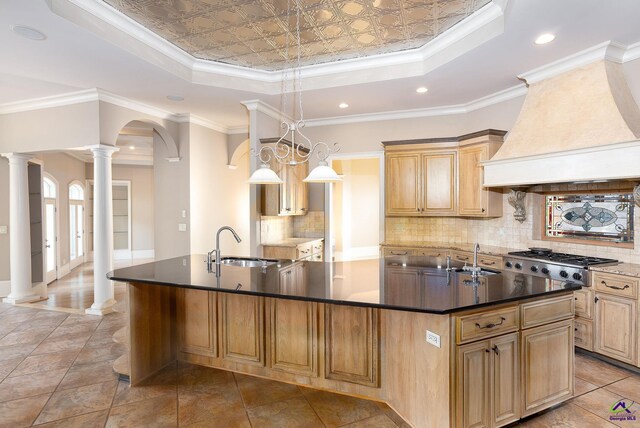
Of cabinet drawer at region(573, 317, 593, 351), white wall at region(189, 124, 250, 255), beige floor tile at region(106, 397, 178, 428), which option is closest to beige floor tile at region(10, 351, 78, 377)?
beige floor tile at region(106, 397, 178, 428)

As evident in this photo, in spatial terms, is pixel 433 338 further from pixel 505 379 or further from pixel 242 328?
pixel 242 328

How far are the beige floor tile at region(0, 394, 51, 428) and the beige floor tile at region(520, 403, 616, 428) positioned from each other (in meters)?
3.29

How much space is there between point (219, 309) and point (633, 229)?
13.0ft

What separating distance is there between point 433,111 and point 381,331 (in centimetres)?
391

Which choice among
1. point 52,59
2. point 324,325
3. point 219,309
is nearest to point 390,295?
point 324,325

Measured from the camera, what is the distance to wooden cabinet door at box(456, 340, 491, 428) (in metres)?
1.98

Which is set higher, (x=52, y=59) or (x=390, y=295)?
(x=52, y=59)

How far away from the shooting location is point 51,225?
22.5 feet

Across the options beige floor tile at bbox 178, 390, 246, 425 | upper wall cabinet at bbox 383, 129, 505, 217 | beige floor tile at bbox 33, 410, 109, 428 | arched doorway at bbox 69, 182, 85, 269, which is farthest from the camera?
arched doorway at bbox 69, 182, 85, 269

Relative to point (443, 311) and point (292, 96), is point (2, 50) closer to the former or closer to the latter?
point (292, 96)

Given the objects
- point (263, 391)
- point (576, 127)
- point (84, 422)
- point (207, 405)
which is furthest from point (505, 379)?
point (84, 422)

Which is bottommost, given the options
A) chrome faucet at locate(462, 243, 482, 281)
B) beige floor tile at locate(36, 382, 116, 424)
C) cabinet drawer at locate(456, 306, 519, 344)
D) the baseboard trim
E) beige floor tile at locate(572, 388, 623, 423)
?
beige floor tile at locate(572, 388, 623, 423)

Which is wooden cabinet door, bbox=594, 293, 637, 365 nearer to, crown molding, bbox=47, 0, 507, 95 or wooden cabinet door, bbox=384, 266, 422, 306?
wooden cabinet door, bbox=384, 266, 422, 306

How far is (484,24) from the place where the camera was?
10.3 ft
